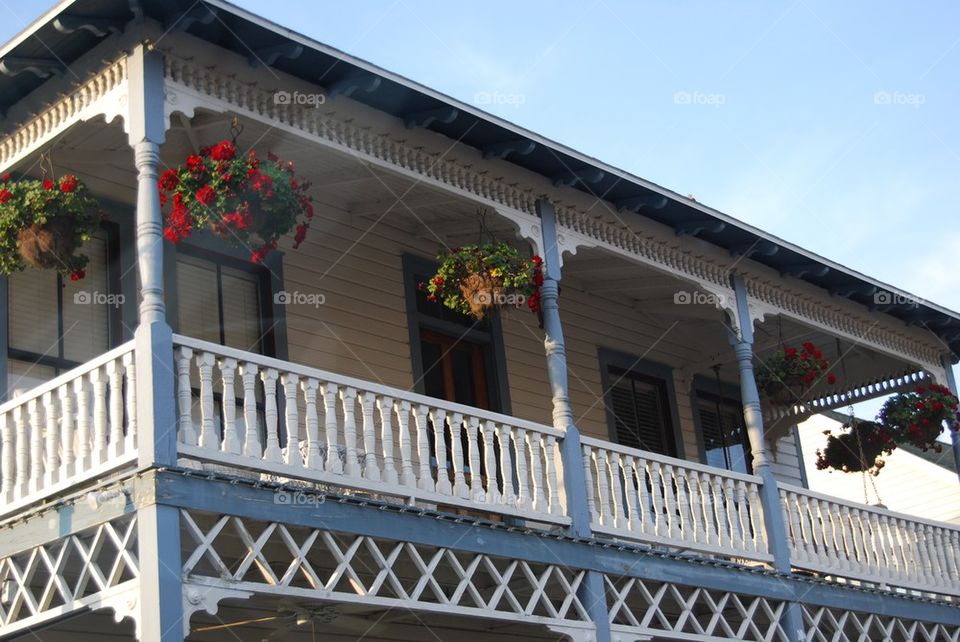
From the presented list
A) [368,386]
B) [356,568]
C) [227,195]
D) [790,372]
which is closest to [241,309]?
[356,568]

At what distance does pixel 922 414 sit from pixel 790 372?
2.13 m

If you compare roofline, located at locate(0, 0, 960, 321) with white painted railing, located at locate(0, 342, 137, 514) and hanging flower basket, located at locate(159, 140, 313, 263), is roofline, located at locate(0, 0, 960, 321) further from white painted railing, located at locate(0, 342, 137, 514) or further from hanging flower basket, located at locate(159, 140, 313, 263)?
white painted railing, located at locate(0, 342, 137, 514)

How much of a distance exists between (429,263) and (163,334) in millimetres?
5462

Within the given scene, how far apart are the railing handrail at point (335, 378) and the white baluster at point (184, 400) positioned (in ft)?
0.24

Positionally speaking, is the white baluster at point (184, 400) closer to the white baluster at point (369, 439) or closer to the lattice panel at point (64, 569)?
the lattice panel at point (64, 569)

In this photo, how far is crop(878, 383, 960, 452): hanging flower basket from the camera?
15961mm

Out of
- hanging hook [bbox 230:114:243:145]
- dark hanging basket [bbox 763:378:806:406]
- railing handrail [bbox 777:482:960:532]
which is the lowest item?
railing handrail [bbox 777:482:960:532]

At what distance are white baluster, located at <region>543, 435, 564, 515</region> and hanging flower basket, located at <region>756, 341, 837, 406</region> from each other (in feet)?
13.7

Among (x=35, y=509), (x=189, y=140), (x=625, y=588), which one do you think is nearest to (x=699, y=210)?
(x=625, y=588)

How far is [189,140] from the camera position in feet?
38.6

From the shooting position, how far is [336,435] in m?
9.89

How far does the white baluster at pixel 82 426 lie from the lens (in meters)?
9.05

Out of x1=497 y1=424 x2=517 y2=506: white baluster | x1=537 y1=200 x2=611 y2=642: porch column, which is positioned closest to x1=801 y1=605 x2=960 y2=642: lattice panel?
x1=537 y1=200 x2=611 y2=642: porch column

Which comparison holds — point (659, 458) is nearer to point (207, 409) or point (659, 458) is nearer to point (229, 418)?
point (229, 418)
